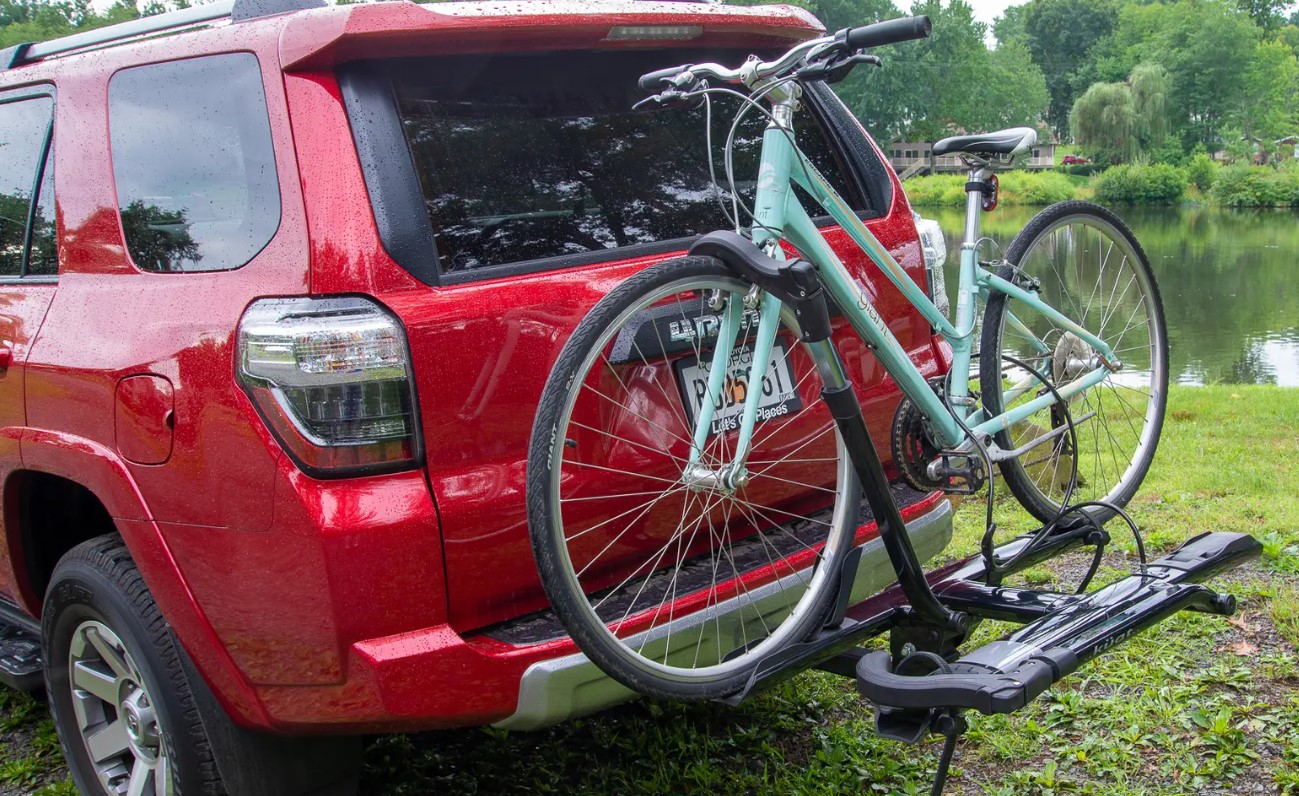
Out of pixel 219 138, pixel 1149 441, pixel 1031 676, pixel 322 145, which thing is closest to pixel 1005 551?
pixel 1031 676

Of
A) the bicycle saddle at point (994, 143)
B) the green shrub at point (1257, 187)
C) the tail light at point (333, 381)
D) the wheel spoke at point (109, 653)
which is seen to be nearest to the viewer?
the tail light at point (333, 381)

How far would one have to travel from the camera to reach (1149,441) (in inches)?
144

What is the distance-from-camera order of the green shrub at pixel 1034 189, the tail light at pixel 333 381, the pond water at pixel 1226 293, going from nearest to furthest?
1. the tail light at pixel 333 381
2. the pond water at pixel 1226 293
3. the green shrub at pixel 1034 189

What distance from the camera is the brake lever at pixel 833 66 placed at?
7.61ft

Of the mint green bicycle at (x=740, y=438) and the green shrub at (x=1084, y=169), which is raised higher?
the mint green bicycle at (x=740, y=438)

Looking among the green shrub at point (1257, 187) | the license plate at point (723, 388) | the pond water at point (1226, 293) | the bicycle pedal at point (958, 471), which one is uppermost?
the license plate at point (723, 388)

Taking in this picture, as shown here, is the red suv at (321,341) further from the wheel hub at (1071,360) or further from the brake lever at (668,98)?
the wheel hub at (1071,360)

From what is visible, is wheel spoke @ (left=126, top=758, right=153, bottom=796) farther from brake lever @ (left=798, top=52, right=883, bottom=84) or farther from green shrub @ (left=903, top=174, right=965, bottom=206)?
green shrub @ (left=903, top=174, right=965, bottom=206)

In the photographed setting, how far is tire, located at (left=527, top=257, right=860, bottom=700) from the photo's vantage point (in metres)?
2.04

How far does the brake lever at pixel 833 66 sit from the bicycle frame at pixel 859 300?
7cm

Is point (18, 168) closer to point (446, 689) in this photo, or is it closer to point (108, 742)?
point (108, 742)

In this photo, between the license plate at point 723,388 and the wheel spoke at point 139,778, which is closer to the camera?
the license plate at point 723,388

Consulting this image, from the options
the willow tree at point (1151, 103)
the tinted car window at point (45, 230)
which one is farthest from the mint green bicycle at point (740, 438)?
the willow tree at point (1151, 103)

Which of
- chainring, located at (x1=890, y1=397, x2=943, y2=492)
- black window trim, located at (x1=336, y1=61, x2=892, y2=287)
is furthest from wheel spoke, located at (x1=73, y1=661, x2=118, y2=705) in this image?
chainring, located at (x1=890, y1=397, x2=943, y2=492)
